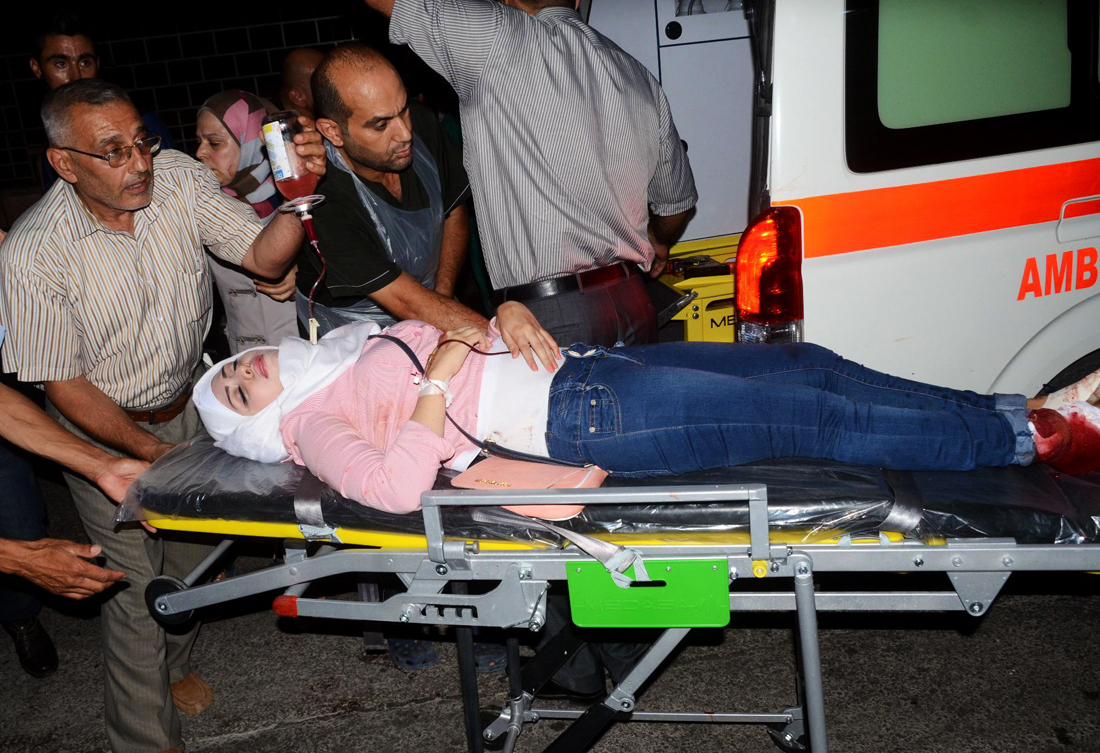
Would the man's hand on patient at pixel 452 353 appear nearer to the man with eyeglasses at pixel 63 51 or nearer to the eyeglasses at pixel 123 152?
the eyeglasses at pixel 123 152

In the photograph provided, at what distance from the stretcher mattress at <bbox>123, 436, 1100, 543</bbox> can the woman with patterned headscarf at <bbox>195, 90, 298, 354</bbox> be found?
1.24 m

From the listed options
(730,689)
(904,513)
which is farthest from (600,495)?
(730,689)

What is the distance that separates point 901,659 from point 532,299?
5.56ft

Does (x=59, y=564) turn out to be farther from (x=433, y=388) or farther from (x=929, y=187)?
(x=929, y=187)

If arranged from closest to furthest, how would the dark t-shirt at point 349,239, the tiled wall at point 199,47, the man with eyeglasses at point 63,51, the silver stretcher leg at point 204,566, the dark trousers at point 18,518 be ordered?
1. the silver stretcher leg at point 204,566
2. the dark t-shirt at point 349,239
3. the dark trousers at point 18,518
4. the man with eyeglasses at point 63,51
5. the tiled wall at point 199,47

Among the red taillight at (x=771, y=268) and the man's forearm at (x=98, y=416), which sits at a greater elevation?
the red taillight at (x=771, y=268)

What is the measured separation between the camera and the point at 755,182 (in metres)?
2.50

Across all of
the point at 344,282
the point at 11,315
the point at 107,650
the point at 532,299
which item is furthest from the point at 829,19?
the point at 107,650

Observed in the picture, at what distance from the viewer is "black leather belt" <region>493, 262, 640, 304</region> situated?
2.84 meters

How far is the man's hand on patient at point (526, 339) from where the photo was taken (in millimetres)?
2314

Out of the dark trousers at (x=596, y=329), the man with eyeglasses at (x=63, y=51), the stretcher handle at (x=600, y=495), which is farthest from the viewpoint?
the man with eyeglasses at (x=63, y=51)

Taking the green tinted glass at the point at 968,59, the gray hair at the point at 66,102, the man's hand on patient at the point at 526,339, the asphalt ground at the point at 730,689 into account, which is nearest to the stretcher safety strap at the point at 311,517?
the man's hand on patient at the point at 526,339

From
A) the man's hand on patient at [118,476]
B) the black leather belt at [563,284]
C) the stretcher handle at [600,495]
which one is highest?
the black leather belt at [563,284]

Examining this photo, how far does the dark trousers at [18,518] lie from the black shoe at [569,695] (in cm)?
197
